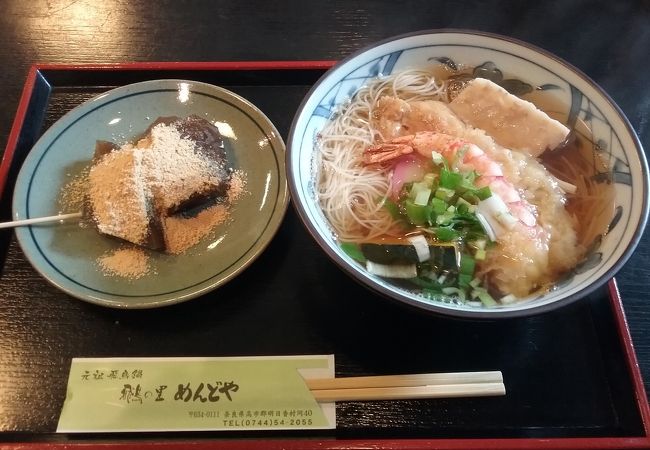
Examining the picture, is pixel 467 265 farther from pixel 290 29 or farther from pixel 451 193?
pixel 290 29

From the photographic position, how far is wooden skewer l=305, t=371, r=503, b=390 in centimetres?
148

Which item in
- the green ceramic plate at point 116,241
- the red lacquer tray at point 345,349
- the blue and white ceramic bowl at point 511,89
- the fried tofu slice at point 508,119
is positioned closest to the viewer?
the blue and white ceramic bowl at point 511,89

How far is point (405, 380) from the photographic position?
1495 millimetres

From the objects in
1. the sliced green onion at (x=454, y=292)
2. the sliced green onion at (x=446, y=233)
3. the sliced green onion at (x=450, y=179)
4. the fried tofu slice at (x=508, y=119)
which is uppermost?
the fried tofu slice at (x=508, y=119)

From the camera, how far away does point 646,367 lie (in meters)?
1.60

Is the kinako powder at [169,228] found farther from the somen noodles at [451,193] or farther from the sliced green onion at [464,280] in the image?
the sliced green onion at [464,280]

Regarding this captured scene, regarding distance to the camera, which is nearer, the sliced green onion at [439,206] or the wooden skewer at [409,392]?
the wooden skewer at [409,392]

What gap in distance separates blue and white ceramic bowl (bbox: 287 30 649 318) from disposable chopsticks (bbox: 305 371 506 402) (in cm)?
25

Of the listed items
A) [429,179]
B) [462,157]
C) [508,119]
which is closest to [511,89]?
[508,119]

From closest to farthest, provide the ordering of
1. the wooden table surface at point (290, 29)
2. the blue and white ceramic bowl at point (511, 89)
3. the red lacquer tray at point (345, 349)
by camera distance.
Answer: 1. the blue and white ceramic bowl at point (511, 89)
2. the red lacquer tray at point (345, 349)
3. the wooden table surface at point (290, 29)

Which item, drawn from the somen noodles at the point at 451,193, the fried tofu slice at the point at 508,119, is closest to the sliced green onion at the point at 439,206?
the somen noodles at the point at 451,193

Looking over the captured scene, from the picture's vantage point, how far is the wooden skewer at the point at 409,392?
1.47 metres

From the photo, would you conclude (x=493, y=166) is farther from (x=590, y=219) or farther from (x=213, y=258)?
(x=213, y=258)

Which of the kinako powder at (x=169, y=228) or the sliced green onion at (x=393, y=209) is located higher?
the sliced green onion at (x=393, y=209)
